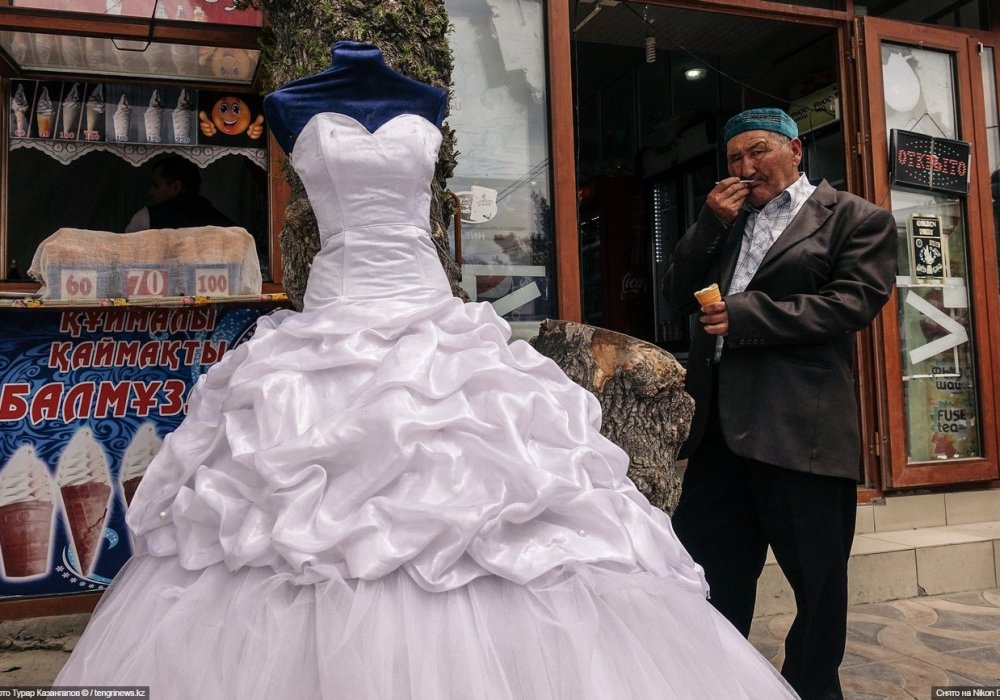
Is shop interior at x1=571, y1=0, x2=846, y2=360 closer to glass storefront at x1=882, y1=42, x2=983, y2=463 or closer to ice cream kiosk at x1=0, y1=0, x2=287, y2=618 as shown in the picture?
glass storefront at x1=882, y1=42, x2=983, y2=463

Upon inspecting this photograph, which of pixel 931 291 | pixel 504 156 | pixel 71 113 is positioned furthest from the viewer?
pixel 931 291

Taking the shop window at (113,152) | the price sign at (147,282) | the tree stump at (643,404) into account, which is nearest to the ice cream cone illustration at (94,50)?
→ the shop window at (113,152)

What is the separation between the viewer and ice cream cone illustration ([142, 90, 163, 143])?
390cm

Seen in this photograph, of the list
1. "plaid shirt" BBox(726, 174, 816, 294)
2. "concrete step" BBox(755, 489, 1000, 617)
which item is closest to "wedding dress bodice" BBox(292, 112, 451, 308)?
"plaid shirt" BBox(726, 174, 816, 294)

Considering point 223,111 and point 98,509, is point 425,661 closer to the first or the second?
point 98,509

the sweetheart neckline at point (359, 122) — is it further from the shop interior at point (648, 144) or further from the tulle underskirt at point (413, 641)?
the shop interior at point (648, 144)

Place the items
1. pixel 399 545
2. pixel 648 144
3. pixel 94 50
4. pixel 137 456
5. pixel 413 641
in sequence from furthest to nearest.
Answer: pixel 648 144 → pixel 94 50 → pixel 137 456 → pixel 399 545 → pixel 413 641

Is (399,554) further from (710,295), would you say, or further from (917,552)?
(917,552)

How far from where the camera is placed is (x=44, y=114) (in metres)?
3.76

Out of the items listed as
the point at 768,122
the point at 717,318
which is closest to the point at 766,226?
the point at 768,122

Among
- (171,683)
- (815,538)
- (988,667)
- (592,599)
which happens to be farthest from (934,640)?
(171,683)

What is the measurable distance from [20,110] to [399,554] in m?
3.34

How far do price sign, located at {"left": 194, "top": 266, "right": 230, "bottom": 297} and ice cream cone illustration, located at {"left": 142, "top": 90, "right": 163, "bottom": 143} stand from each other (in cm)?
82

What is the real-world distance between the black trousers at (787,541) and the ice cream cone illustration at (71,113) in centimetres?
325
